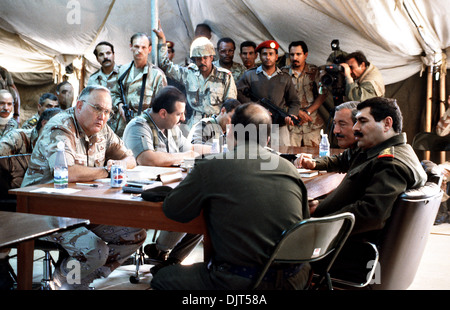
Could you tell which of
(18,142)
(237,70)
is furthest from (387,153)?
(237,70)

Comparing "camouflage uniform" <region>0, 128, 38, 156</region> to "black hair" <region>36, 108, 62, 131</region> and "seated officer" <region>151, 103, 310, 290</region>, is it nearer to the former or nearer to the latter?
"black hair" <region>36, 108, 62, 131</region>

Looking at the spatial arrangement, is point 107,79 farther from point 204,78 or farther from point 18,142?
point 18,142

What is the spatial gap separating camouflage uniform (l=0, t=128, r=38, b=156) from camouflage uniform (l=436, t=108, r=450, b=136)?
4326 millimetres

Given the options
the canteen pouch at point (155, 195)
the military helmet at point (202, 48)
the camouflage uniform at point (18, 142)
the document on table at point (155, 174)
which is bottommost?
the canteen pouch at point (155, 195)

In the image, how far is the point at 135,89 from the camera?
5.30 metres

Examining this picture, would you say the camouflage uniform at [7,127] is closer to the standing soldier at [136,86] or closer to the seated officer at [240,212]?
the standing soldier at [136,86]

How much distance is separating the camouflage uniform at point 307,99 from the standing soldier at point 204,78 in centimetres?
102

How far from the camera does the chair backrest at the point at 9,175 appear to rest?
2941 millimetres

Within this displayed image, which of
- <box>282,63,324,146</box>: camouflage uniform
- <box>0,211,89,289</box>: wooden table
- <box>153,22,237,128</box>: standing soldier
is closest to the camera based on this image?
<box>0,211,89,289</box>: wooden table

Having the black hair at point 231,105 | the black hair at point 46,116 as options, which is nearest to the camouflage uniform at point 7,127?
the black hair at point 46,116

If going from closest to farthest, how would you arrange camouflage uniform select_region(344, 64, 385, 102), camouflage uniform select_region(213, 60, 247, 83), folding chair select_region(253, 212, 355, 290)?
folding chair select_region(253, 212, 355, 290)
camouflage uniform select_region(344, 64, 385, 102)
camouflage uniform select_region(213, 60, 247, 83)

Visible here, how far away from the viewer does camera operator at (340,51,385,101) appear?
208 inches

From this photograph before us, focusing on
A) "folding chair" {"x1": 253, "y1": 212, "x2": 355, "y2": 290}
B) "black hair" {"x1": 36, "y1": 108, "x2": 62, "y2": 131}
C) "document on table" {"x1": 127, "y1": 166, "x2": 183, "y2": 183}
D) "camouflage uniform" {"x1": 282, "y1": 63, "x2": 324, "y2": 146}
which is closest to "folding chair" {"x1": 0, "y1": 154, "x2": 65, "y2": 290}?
"document on table" {"x1": 127, "y1": 166, "x2": 183, "y2": 183}
